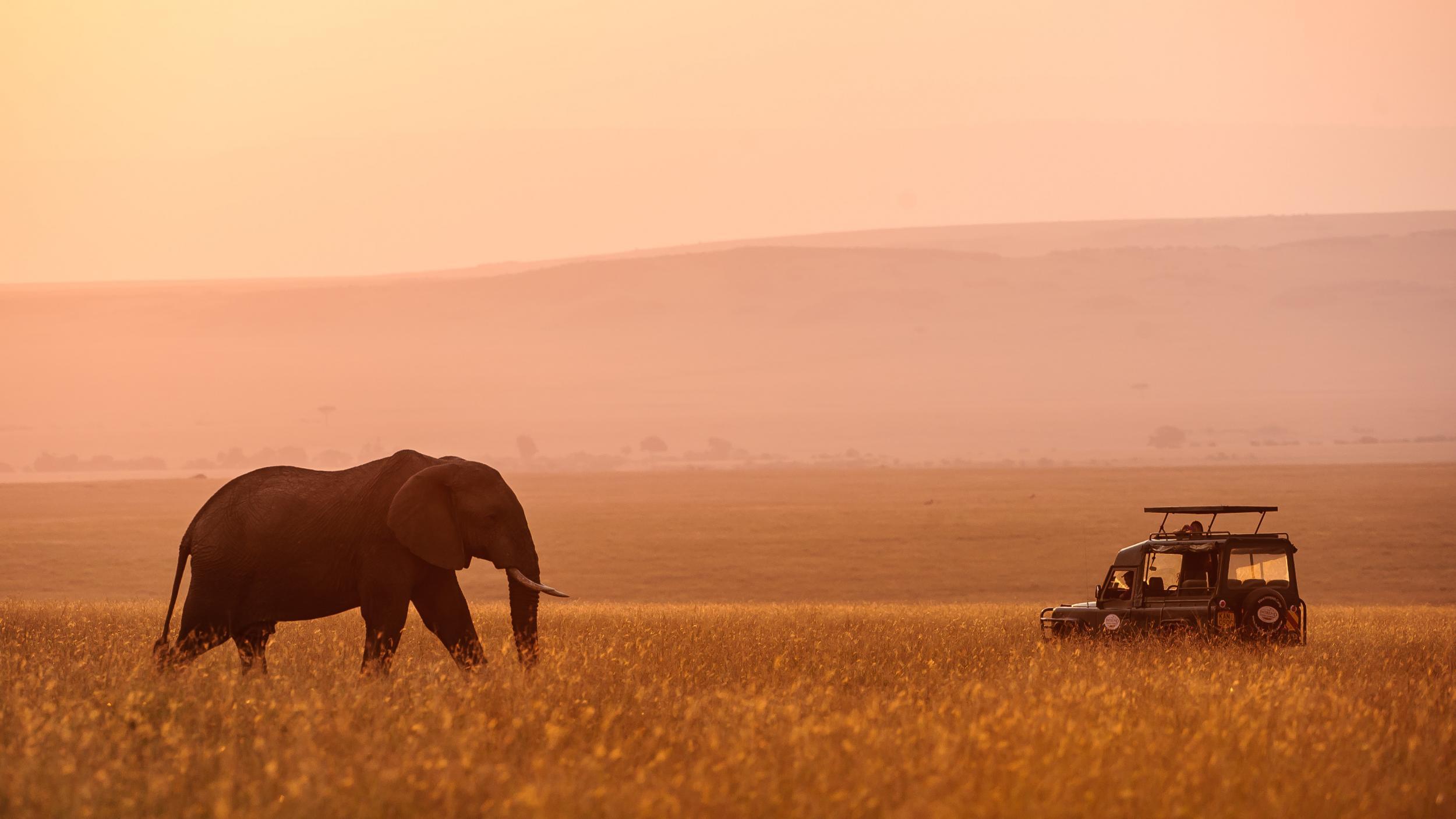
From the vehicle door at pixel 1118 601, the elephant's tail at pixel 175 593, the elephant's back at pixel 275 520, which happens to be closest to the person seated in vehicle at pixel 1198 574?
the vehicle door at pixel 1118 601

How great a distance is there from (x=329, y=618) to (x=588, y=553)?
2918cm

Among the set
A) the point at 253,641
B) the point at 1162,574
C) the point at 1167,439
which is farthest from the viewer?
the point at 1167,439

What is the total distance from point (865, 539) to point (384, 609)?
4266 cm

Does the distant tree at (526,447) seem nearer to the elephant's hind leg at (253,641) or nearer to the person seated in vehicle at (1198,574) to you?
the person seated in vehicle at (1198,574)

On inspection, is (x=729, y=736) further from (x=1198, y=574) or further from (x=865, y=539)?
(x=865, y=539)

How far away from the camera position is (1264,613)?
16.5 m

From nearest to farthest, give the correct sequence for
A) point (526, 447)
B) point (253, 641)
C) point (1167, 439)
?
point (253, 641) < point (1167, 439) < point (526, 447)

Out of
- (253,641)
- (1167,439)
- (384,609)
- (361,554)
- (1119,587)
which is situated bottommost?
(253,641)

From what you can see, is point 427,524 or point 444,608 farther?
point 444,608

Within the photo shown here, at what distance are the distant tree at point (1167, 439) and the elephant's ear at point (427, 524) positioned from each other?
543 feet

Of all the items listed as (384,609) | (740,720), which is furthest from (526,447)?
(740,720)

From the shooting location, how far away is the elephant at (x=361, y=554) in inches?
562

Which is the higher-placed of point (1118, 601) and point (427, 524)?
point (427, 524)

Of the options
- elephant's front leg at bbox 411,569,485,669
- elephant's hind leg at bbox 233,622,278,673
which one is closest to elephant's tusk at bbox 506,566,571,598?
elephant's front leg at bbox 411,569,485,669
